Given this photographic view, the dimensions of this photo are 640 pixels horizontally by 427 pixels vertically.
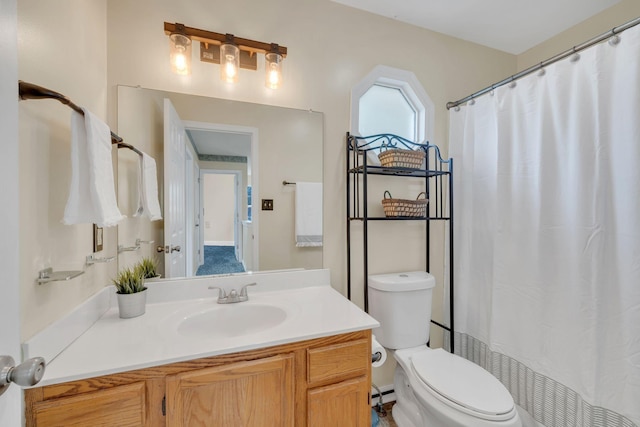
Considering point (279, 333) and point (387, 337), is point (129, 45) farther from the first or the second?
point (387, 337)

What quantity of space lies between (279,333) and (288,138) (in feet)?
3.32

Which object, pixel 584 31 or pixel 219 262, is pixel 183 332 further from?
pixel 584 31

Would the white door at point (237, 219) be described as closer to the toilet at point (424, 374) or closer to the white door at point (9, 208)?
the toilet at point (424, 374)

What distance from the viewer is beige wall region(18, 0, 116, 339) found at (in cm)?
75

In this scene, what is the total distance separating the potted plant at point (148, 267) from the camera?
1.29m

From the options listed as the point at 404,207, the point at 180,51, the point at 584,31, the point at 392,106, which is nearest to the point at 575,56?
the point at 584,31

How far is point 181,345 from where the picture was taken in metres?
0.91

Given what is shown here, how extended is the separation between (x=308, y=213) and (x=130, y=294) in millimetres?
905

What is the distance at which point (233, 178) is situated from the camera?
1505mm

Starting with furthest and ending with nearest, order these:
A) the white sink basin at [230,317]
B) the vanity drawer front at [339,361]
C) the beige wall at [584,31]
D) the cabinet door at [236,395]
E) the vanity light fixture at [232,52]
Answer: the beige wall at [584,31], the vanity light fixture at [232,52], the white sink basin at [230,317], the vanity drawer front at [339,361], the cabinet door at [236,395]

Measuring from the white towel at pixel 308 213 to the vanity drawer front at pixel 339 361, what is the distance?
645 mm

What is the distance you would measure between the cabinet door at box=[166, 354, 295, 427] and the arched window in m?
1.32

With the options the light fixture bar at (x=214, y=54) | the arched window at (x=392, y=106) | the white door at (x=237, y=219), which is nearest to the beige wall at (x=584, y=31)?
the arched window at (x=392, y=106)

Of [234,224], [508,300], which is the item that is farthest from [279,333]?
[508,300]
